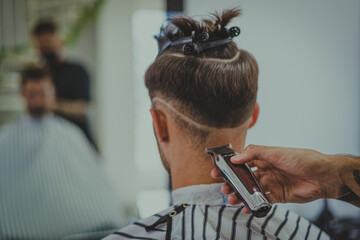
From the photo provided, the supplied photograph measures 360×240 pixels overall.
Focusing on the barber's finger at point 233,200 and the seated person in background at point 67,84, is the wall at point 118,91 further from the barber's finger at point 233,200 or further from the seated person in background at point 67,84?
the barber's finger at point 233,200

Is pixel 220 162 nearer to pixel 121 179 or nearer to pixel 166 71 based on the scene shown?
pixel 166 71

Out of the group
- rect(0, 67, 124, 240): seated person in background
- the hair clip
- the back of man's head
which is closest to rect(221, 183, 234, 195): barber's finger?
the hair clip

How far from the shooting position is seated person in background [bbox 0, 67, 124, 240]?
2289mm

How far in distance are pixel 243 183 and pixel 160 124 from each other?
33 centimetres

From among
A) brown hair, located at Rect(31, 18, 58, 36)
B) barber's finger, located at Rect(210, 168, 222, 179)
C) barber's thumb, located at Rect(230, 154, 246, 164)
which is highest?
brown hair, located at Rect(31, 18, 58, 36)

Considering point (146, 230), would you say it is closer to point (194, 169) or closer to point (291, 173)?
point (194, 169)

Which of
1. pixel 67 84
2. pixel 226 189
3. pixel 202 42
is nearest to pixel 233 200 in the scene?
pixel 226 189

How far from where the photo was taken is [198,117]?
1013mm

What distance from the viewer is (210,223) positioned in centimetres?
96

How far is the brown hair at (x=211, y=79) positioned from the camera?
3.26 ft

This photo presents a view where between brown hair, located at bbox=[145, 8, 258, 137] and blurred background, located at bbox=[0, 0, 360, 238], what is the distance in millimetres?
158

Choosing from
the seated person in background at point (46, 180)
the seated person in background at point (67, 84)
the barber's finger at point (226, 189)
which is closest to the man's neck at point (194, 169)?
the barber's finger at point (226, 189)

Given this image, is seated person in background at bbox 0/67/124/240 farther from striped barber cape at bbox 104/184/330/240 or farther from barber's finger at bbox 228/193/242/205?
barber's finger at bbox 228/193/242/205

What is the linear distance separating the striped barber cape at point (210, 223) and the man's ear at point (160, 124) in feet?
0.51
